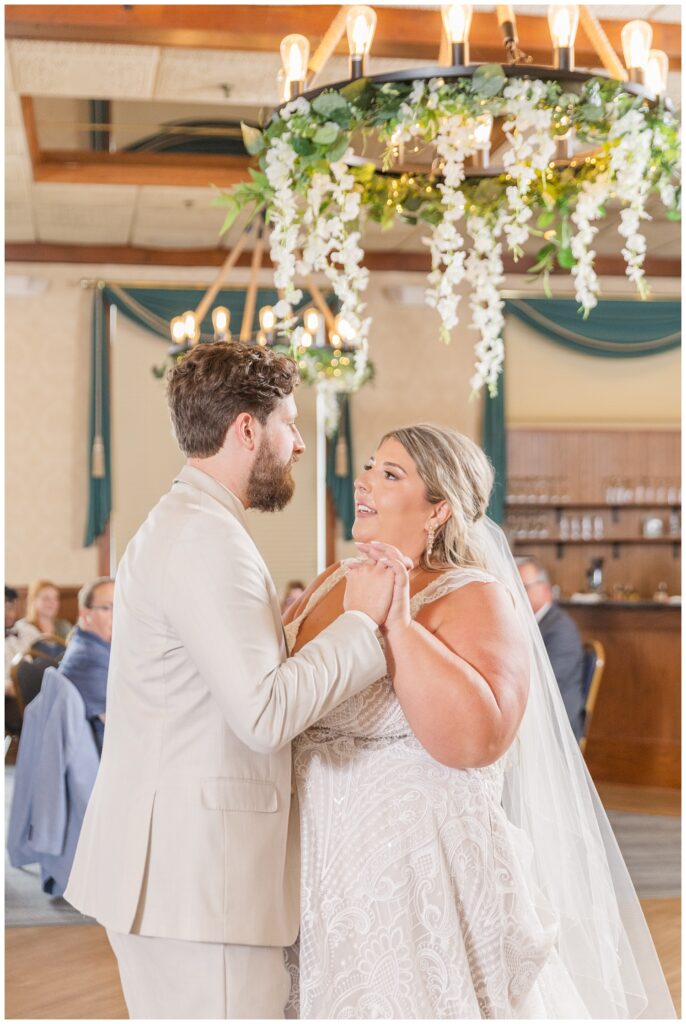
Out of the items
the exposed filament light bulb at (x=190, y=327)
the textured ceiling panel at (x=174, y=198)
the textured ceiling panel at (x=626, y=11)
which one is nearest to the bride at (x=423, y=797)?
the textured ceiling panel at (x=626, y=11)

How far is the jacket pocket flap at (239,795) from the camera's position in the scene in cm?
213

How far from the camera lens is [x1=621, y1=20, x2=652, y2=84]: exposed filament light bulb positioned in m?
3.56

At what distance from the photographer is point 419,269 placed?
Result: 11.0 metres

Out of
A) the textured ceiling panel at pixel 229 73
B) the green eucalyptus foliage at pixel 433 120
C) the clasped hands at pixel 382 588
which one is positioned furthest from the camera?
the textured ceiling panel at pixel 229 73

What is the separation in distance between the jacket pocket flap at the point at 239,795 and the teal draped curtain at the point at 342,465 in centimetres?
847

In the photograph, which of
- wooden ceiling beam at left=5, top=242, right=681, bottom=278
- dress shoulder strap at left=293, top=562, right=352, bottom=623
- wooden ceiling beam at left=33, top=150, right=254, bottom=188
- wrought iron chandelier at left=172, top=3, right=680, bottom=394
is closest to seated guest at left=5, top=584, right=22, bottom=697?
wooden ceiling beam at left=33, top=150, right=254, bottom=188

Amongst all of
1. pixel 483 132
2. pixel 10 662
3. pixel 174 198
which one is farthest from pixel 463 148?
pixel 174 198

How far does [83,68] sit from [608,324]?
6512mm

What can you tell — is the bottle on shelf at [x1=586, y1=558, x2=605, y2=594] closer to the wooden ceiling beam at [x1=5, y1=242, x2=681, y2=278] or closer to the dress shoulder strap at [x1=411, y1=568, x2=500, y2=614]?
Answer: the wooden ceiling beam at [x1=5, y1=242, x2=681, y2=278]

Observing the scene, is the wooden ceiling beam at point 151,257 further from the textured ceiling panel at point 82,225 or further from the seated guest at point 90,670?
the seated guest at point 90,670

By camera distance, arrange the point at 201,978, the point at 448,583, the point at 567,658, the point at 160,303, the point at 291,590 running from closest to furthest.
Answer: the point at 201,978 < the point at 448,583 < the point at 567,658 < the point at 291,590 < the point at 160,303

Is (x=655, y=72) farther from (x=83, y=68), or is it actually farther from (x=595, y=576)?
(x=595, y=576)

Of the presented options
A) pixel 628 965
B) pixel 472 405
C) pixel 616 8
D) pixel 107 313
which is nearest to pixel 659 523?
pixel 472 405

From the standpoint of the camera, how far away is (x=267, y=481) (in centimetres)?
233
